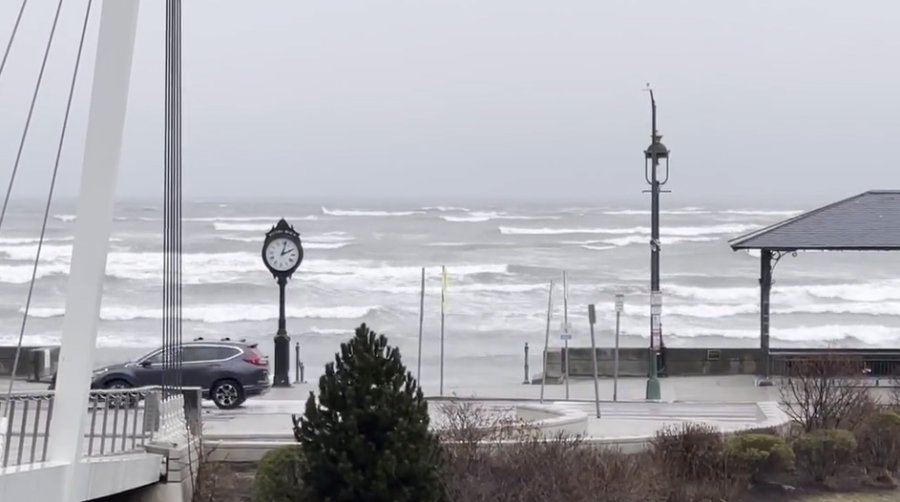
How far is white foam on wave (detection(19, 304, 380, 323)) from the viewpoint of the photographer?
63.3m

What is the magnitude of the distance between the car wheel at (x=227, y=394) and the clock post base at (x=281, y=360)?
560 cm

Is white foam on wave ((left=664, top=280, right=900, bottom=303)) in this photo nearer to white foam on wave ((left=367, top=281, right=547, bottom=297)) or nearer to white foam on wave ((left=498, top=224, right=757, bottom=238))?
white foam on wave ((left=367, top=281, right=547, bottom=297))

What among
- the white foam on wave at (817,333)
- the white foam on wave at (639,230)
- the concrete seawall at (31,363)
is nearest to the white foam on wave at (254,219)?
the white foam on wave at (639,230)

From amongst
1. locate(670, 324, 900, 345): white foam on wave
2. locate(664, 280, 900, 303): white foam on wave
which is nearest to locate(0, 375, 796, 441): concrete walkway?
locate(670, 324, 900, 345): white foam on wave

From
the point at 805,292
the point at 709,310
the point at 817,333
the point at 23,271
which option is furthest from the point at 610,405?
the point at 23,271

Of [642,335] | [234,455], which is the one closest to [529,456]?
[234,455]

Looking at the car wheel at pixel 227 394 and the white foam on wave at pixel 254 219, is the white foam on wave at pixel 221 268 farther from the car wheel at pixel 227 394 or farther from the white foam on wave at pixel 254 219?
the car wheel at pixel 227 394

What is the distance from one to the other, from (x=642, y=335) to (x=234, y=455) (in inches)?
1532

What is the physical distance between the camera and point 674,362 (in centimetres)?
3816

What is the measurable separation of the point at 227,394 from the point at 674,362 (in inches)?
539

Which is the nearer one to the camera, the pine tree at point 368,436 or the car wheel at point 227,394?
the pine tree at point 368,436

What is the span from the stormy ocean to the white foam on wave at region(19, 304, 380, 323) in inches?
5.5

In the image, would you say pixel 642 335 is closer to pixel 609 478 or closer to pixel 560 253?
pixel 609 478

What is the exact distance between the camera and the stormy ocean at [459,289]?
5784 centimetres
